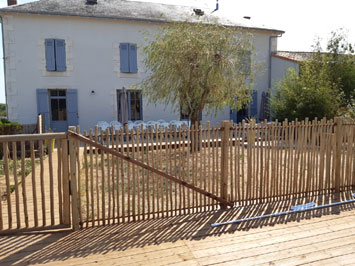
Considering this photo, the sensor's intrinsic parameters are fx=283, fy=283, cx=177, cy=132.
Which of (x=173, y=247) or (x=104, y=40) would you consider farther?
(x=104, y=40)

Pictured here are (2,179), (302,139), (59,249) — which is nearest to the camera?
(59,249)

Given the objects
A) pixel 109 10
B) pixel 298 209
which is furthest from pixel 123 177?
pixel 109 10

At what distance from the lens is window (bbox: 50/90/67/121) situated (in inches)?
520

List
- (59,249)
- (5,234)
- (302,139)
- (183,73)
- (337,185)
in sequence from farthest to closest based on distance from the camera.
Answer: (183,73) < (337,185) < (302,139) < (5,234) < (59,249)

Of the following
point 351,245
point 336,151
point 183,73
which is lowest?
point 351,245

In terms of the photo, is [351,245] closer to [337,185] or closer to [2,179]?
[337,185]

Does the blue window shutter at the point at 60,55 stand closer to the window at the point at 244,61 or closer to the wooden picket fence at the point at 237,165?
the window at the point at 244,61

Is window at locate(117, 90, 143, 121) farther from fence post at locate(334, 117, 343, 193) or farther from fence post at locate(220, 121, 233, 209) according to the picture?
fence post at locate(334, 117, 343, 193)

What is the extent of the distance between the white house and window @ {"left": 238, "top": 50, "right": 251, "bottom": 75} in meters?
4.85

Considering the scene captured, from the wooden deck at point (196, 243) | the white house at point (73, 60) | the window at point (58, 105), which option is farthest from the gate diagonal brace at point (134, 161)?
the window at point (58, 105)

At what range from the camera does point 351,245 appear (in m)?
3.34

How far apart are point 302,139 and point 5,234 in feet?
15.4

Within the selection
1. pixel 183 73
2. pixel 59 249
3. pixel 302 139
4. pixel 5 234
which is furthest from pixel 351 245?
pixel 183 73

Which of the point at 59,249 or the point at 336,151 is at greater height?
the point at 336,151
